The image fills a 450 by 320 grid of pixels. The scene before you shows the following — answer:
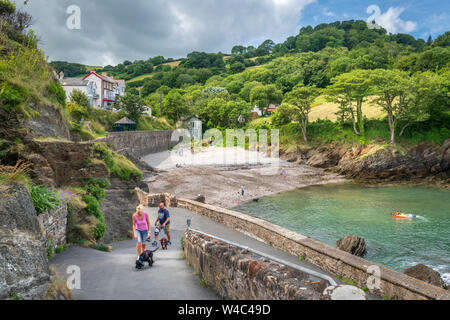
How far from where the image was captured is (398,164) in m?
38.3

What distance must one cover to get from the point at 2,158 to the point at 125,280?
472 cm

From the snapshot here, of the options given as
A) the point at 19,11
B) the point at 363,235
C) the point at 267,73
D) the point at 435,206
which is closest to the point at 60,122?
the point at 19,11

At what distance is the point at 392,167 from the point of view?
125 feet

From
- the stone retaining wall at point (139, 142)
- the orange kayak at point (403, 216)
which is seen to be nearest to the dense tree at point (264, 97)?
the stone retaining wall at point (139, 142)

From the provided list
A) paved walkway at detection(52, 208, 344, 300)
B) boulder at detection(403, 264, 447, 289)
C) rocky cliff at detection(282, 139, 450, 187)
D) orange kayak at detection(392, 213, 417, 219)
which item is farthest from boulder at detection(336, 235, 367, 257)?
rocky cliff at detection(282, 139, 450, 187)

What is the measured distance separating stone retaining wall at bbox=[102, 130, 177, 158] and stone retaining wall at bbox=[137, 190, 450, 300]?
1861 centimetres

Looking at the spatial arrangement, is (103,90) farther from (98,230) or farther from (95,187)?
(98,230)

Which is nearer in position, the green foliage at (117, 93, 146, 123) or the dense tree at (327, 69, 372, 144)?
the dense tree at (327, 69, 372, 144)

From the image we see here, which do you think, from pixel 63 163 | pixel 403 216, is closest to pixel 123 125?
pixel 63 163

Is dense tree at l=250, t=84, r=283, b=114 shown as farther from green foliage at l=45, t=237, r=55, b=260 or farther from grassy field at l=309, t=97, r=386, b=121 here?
green foliage at l=45, t=237, r=55, b=260

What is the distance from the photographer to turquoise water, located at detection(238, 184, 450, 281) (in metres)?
15.1

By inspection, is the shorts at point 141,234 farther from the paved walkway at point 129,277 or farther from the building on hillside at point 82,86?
the building on hillside at point 82,86

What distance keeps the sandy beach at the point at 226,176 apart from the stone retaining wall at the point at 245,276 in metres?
16.6

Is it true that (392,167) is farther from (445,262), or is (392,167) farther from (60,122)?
(60,122)
